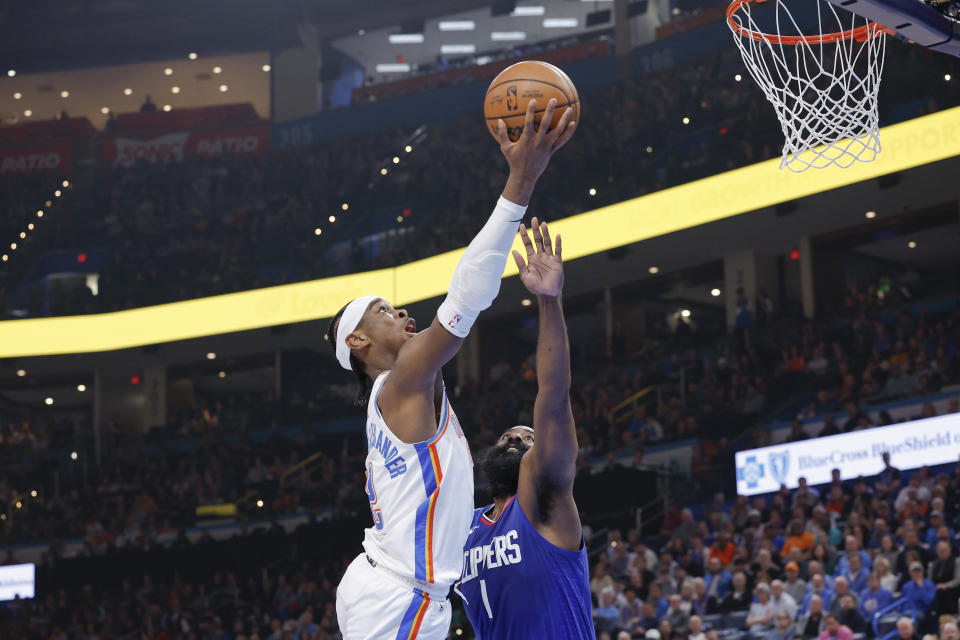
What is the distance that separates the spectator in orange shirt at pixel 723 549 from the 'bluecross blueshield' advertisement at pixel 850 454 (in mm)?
2089

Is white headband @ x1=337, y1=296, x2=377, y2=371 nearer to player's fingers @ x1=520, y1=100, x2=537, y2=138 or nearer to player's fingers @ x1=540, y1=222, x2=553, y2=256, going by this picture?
player's fingers @ x1=540, y1=222, x2=553, y2=256

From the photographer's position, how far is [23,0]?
29031 mm

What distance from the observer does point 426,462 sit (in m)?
3.22

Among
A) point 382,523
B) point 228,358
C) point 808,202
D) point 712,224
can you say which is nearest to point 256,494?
point 228,358

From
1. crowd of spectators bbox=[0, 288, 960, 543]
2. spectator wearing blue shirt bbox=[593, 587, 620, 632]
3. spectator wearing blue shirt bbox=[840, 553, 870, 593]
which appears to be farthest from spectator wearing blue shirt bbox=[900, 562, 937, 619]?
crowd of spectators bbox=[0, 288, 960, 543]

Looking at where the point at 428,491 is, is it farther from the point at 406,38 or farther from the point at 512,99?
the point at 406,38

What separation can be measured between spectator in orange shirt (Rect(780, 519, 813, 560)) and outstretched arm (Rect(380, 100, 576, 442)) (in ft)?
30.1

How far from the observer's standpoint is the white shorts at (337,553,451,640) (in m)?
3.16

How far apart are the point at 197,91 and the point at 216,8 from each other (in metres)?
4.04

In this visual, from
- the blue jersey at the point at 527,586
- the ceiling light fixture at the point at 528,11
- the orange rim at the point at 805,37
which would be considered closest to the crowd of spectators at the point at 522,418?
the orange rim at the point at 805,37

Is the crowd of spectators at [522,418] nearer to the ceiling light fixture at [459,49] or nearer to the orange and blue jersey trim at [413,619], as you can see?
the ceiling light fixture at [459,49]

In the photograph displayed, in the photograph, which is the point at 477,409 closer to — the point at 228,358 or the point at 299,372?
the point at 299,372

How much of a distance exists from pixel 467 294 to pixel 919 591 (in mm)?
8128

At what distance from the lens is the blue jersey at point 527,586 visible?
3.52 m
